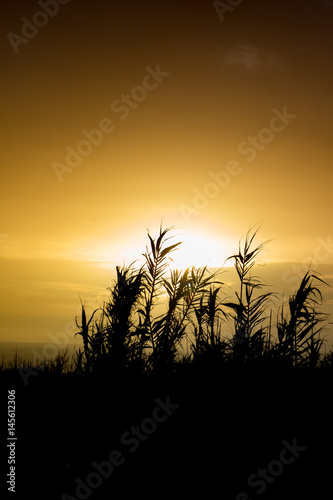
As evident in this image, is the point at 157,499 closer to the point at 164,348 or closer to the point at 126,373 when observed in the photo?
the point at 126,373

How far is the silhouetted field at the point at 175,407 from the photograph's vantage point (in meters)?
4.72

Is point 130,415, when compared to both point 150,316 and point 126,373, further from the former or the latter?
point 150,316

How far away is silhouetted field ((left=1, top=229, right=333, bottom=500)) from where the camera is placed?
15.5 ft

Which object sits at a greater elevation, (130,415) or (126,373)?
(126,373)

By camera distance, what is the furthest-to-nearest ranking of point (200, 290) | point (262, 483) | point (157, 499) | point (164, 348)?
1. point (200, 290)
2. point (164, 348)
3. point (262, 483)
4. point (157, 499)

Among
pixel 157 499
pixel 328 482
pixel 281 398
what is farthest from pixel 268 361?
pixel 157 499

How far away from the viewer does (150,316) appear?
9461 mm

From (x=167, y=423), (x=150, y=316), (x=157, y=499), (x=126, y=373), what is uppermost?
(x=150, y=316)

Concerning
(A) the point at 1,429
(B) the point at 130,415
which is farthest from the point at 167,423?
(A) the point at 1,429

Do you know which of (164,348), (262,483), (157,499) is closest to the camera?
Answer: (157,499)

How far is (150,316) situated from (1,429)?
4.02 m

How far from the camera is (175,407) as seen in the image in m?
6.58

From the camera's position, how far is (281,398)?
715cm

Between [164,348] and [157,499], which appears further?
[164,348]
